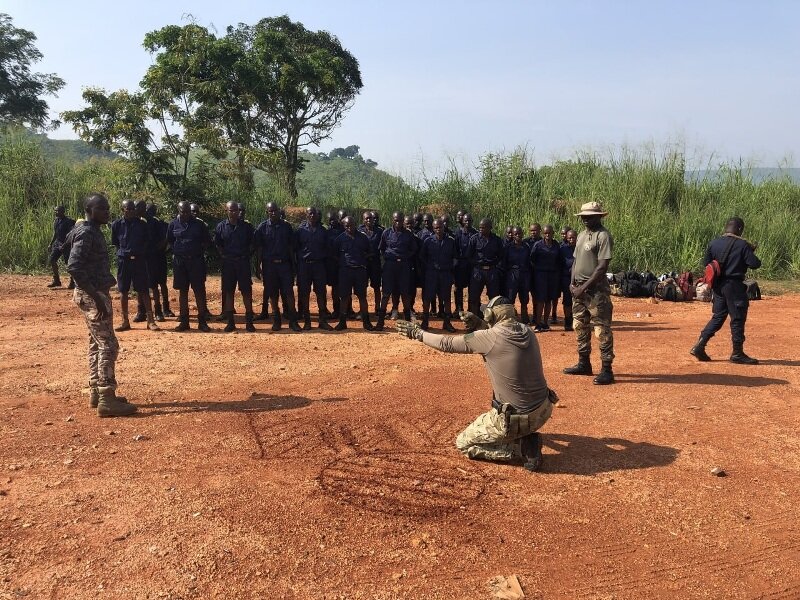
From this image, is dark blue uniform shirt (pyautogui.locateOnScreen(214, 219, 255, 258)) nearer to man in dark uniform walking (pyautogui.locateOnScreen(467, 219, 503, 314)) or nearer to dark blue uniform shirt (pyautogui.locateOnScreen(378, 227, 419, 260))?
dark blue uniform shirt (pyautogui.locateOnScreen(378, 227, 419, 260))

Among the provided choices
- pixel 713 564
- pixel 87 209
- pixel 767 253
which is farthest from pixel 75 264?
pixel 767 253

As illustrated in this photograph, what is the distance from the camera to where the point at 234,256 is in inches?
421

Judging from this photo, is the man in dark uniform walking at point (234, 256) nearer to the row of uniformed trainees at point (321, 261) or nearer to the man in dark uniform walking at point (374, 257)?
the row of uniformed trainees at point (321, 261)

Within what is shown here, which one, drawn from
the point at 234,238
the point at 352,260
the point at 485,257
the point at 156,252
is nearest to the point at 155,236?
the point at 156,252

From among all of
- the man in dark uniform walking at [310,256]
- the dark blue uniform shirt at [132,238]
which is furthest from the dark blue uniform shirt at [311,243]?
the dark blue uniform shirt at [132,238]

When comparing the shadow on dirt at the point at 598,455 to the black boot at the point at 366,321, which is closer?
the shadow on dirt at the point at 598,455

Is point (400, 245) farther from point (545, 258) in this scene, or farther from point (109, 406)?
point (109, 406)

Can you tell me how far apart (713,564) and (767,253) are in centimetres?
1584

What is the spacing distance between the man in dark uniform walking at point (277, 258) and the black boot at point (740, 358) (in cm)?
649

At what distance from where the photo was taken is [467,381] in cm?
788

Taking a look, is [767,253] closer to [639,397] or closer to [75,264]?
[639,397]

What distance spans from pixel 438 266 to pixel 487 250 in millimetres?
850

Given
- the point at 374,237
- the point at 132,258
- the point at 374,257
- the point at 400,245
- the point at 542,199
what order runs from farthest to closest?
the point at 542,199
the point at 374,237
the point at 374,257
the point at 400,245
the point at 132,258

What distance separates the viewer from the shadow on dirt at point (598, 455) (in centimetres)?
536
